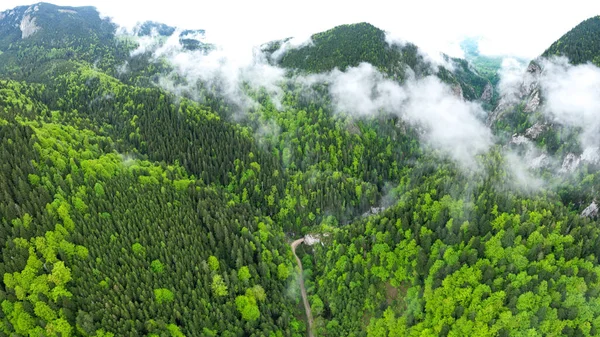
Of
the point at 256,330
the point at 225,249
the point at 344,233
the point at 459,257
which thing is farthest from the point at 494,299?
the point at 225,249

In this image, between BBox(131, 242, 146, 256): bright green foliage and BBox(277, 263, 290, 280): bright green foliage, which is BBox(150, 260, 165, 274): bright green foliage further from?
BBox(277, 263, 290, 280): bright green foliage

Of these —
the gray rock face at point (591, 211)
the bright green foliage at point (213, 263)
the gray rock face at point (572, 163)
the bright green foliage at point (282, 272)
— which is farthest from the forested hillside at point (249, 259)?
the gray rock face at point (572, 163)

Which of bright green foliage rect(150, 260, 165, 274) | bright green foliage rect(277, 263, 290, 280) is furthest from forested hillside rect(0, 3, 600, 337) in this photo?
bright green foliage rect(277, 263, 290, 280)

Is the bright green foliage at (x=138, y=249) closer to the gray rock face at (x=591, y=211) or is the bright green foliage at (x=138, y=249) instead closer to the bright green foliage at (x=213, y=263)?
the bright green foliage at (x=213, y=263)

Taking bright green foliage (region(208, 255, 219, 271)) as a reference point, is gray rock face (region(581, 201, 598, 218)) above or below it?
below

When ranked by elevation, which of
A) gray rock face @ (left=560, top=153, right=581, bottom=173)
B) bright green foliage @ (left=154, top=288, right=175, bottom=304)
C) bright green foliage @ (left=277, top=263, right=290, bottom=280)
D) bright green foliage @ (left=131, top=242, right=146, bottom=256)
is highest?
bright green foliage @ (left=131, top=242, right=146, bottom=256)

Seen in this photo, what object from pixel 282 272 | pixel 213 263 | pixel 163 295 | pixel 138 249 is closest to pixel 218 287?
pixel 213 263

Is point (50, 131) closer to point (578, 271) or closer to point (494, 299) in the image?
point (494, 299)

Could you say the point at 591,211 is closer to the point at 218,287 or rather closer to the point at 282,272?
the point at 282,272
